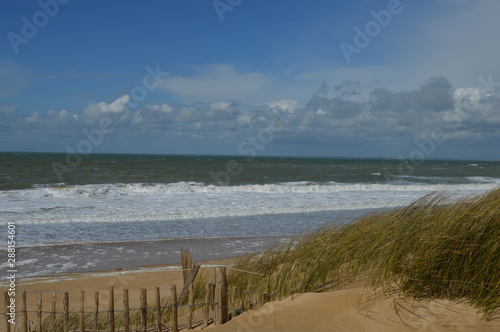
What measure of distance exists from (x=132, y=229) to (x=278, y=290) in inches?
410

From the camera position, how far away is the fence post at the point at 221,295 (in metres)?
5.14

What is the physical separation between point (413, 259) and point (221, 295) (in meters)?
2.30

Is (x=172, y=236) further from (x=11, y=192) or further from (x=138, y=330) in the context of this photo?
(x=11, y=192)

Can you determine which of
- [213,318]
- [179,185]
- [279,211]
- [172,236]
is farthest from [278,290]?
[179,185]

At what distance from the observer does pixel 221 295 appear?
5.17 meters

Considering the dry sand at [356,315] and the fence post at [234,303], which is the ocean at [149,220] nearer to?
the dry sand at [356,315]

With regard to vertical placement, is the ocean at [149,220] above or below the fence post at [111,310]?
below

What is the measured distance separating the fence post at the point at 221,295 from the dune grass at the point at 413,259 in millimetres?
691

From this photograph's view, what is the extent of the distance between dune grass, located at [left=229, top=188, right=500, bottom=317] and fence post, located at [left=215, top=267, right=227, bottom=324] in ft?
2.27

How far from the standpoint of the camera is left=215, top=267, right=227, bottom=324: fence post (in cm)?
514

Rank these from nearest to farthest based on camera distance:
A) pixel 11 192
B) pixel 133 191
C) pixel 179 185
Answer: pixel 11 192 → pixel 133 191 → pixel 179 185

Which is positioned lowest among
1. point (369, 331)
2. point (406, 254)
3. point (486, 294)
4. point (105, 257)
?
point (105, 257)

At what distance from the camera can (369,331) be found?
433cm

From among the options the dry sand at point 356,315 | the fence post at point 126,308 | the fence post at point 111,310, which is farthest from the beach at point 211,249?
the fence post at point 126,308
